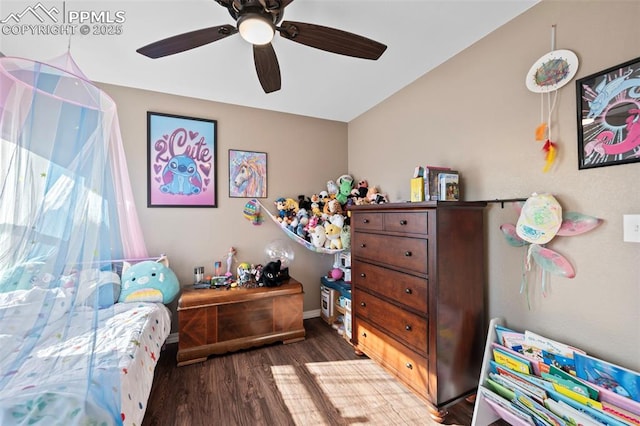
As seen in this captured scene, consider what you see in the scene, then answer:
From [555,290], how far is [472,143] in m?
1.09

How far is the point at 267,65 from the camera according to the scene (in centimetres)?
157

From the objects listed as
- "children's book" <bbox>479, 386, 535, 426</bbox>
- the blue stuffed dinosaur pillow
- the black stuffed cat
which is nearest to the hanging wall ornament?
"children's book" <bbox>479, 386, 535, 426</bbox>

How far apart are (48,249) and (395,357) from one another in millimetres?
2129

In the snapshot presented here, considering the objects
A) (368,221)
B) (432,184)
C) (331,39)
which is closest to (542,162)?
(432,184)

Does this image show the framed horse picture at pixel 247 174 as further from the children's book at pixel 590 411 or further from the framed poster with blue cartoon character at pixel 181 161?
the children's book at pixel 590 411

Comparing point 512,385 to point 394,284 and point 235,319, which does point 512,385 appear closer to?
point 394,284

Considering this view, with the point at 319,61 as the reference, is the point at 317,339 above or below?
below

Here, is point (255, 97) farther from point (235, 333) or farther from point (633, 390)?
point (633, 390)

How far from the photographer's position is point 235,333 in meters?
2.45

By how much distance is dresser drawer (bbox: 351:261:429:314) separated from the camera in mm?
1687

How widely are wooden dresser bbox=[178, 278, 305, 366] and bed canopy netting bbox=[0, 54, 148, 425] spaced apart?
3.37ft

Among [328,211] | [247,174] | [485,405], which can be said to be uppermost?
[247,174]

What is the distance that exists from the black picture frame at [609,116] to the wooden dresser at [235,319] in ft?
7.95

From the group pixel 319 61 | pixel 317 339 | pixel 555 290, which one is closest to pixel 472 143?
pixel 555 290
